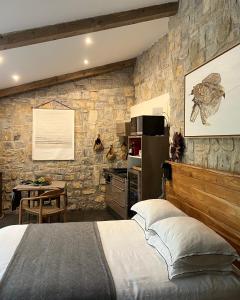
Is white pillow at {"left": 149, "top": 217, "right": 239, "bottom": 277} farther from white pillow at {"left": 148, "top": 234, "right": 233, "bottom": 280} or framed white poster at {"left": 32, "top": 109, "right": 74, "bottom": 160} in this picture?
framed white poster at {"left": 32, "top": 109, "right": 74, "bottom": 160}

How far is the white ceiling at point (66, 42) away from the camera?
9.05ft

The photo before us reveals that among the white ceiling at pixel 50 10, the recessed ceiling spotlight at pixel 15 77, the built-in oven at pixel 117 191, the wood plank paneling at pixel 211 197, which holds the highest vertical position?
the white ceiling at pixel 50 10

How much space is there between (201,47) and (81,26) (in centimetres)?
135

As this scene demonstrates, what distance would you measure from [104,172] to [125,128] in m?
1.03

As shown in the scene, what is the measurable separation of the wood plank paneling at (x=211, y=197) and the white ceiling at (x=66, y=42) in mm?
1895

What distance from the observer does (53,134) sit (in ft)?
18.6

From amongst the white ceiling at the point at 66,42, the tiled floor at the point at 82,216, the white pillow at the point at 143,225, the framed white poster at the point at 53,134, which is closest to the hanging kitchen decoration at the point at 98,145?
the framed white poster at the point at 53,134

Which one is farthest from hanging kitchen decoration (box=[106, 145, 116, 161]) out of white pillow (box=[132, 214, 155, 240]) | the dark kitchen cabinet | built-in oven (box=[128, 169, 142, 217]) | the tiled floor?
white pillow (box=[132, 214, 155, 240])

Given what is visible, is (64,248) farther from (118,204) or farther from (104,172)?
(104,172)

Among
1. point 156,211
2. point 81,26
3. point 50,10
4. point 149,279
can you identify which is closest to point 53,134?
point 81,26

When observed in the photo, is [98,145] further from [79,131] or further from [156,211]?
[156,211]

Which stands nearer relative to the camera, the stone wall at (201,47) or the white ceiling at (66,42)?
the stone wall at (201,47)

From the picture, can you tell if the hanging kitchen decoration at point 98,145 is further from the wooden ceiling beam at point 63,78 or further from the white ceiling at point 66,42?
the white ceiling at point 66,42

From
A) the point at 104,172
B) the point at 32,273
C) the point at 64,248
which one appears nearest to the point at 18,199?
the point at 104,172
